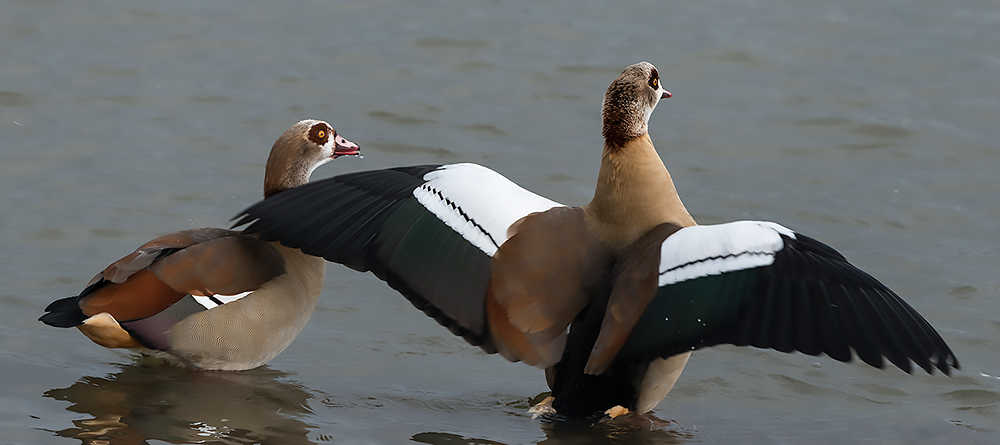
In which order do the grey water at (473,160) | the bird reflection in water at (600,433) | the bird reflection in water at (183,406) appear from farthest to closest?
the grey water at (473,160)
the bird reflection in water at (600,433)
the bird reflection in water at (183,406)

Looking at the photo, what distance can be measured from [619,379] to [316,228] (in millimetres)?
1430

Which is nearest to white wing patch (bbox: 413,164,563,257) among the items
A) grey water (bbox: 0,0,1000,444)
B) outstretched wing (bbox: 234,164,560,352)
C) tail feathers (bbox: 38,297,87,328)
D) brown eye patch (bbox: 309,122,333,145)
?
outstretched wing (bbox: 234,164,560,352)

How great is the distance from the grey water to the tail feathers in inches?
11.8

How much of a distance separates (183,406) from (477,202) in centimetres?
151

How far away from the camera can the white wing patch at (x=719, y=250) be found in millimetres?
4129

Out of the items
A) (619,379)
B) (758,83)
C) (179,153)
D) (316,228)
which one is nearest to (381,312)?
(316,228)

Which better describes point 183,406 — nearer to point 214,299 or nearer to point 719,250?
point 214,299

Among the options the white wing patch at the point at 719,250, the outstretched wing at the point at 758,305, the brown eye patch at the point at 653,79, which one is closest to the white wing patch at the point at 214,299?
the outstretched wing at the point at 758,305

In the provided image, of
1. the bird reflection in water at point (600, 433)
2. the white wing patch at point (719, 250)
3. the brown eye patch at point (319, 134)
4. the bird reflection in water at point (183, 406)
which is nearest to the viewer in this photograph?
the white wing patch at point (719, 250)

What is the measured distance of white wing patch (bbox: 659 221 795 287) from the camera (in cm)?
413

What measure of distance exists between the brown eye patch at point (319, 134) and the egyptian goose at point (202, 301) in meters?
0.67

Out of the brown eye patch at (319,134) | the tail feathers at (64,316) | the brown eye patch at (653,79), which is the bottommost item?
the tail feathers at (64,316)

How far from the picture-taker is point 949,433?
16.5 ft

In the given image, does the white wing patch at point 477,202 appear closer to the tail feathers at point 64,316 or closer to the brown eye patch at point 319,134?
the brown eye patch at point 319,134
